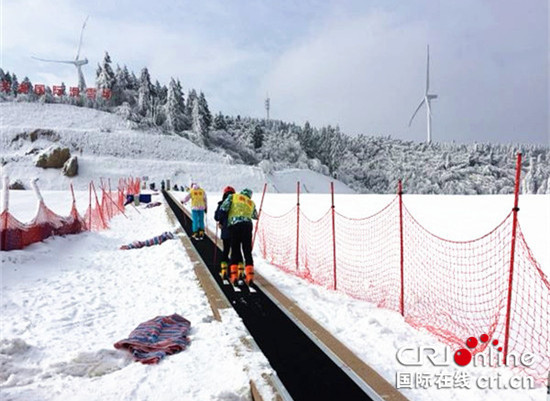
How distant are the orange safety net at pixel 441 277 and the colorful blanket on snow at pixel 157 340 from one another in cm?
354

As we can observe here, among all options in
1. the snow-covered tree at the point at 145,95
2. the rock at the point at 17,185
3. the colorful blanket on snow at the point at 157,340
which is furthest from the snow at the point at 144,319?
the snow-covered tree at the point at 145,95

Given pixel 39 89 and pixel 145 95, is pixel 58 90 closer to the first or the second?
pixel 39 89

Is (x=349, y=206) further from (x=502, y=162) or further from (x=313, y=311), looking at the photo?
(x=502, y=162)

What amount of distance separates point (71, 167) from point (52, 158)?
4.07m

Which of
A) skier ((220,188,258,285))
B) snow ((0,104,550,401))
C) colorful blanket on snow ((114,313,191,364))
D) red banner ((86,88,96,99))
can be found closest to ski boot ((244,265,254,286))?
skier ((220,188,258,285))

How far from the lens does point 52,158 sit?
210 feet

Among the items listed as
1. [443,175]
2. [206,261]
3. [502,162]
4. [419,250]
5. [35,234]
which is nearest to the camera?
[206,261]

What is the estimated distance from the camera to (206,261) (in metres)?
10.3

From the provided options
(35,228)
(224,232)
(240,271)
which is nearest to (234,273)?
(240,271)

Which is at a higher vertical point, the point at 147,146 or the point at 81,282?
the point at 147,146

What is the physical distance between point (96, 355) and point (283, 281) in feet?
15.2

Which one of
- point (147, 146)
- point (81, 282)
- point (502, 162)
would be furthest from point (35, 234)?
point (502, 162)

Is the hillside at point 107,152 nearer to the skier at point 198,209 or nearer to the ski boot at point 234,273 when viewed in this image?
the skier at point 198,209

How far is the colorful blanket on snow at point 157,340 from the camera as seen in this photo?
16.0ft
